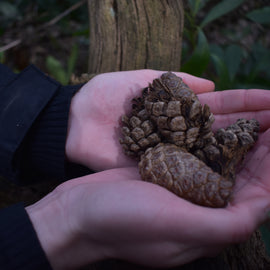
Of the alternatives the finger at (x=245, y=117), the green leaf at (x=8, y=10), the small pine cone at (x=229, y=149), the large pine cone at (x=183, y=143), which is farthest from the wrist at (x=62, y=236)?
the green leaf at (x=8, y=10)

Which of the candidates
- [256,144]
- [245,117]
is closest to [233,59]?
[245,117]

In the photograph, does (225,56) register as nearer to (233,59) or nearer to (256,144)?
(233,59)

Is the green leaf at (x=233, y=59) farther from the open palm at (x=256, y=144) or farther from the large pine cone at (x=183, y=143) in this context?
the large pine cone at (x=183, y=143)

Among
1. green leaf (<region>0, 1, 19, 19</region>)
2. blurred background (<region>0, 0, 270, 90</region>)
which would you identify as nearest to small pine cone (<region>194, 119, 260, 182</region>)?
blurred background (<region>0, 0, 270, 90</region>)

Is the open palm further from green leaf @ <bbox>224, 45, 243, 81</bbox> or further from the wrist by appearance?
green leaf @ <bbox>224, 45, 243, 81</bbox>

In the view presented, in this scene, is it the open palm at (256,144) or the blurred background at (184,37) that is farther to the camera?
the blurred background at (184,37)
